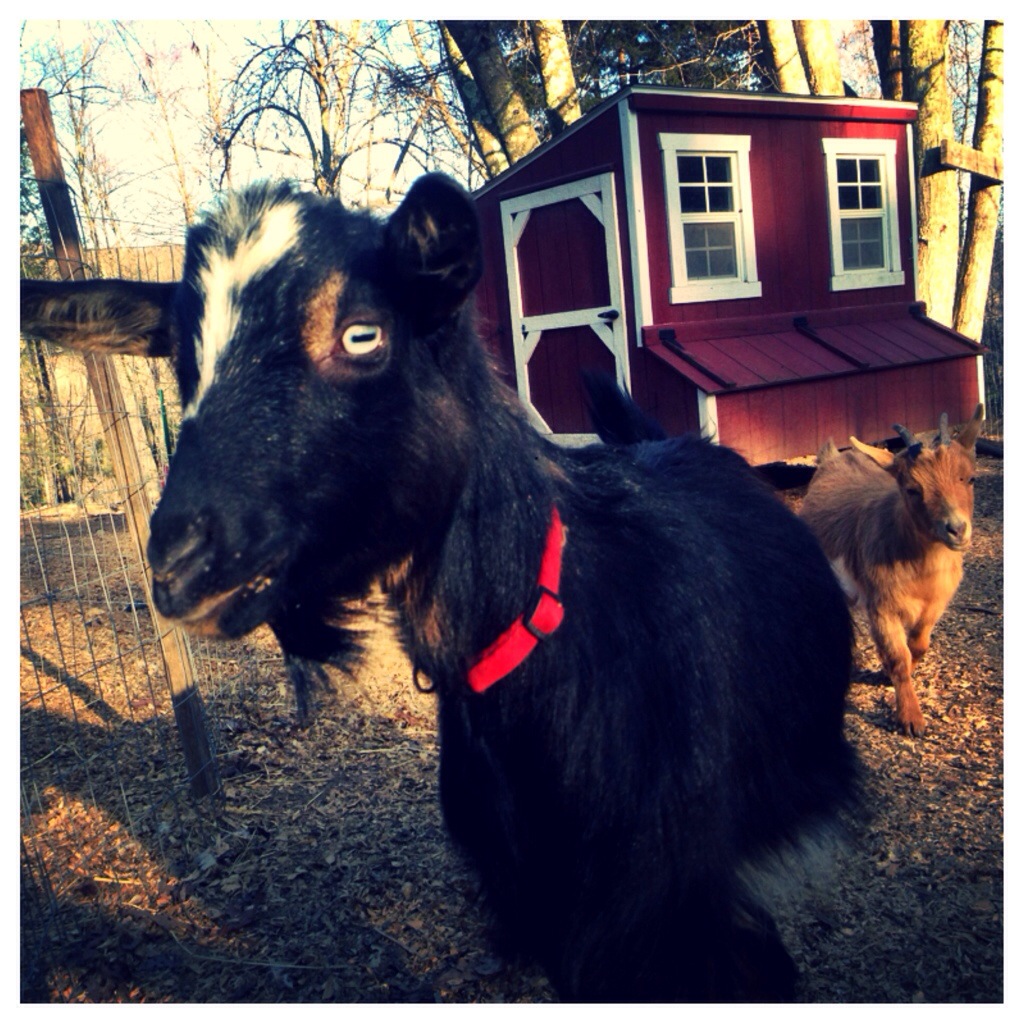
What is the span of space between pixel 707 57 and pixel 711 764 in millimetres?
6909

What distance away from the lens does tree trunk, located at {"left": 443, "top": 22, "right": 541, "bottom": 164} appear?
5.13m

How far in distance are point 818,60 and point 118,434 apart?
7089 millimetres

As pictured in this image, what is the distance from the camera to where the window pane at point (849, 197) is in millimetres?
7859

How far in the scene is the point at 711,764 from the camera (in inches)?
67.4

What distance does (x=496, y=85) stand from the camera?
6.39m

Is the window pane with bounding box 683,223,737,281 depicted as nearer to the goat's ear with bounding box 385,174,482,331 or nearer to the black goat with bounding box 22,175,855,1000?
the black goat with bounding box 22,175,855,1000

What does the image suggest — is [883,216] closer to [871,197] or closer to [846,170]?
[871,197]

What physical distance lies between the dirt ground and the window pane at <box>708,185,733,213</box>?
4.31 meters

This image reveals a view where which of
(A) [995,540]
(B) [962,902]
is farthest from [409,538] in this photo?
(A) [995,540]

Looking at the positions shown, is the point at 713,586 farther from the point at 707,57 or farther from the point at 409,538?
the point at 707,57

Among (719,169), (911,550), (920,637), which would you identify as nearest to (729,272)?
(719,169)

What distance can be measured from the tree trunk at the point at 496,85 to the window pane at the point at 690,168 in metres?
1.42

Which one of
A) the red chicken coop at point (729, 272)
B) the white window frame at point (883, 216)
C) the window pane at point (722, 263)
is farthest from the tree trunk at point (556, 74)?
the white window frame at point (883, 216)

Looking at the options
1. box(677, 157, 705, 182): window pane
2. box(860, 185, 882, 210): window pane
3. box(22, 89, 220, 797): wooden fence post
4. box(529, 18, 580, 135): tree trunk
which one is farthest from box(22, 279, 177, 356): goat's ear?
box(860, 185, 882, 210): window pane
